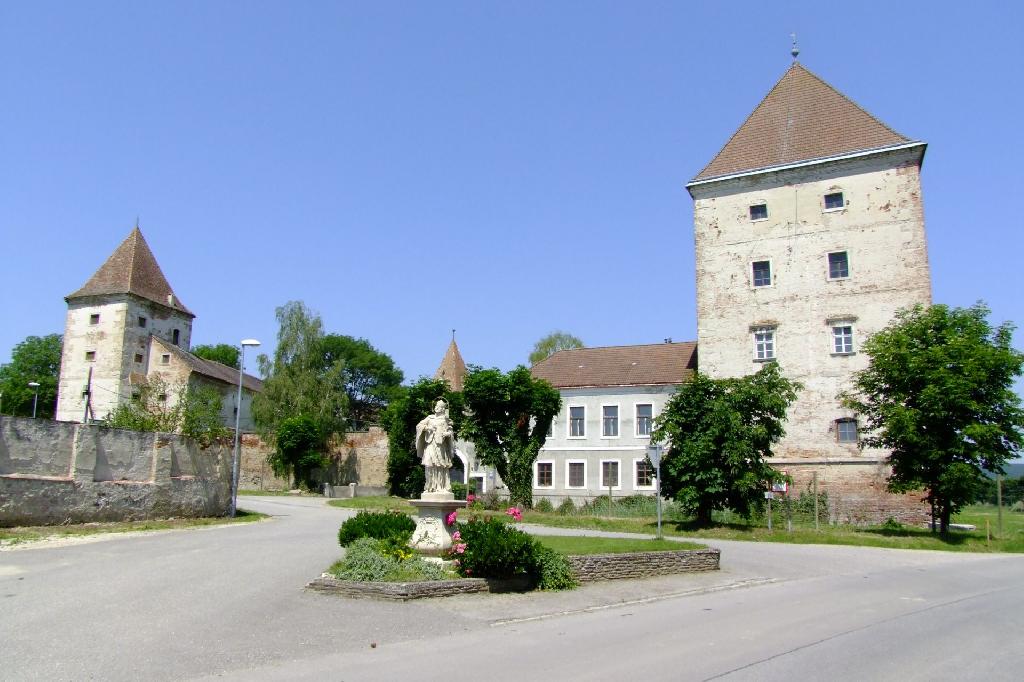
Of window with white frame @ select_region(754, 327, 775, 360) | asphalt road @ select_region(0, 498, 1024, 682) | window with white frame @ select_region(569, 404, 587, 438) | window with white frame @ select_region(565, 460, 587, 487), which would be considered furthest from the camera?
window with white frame @ select_region(569, 404, 587, 438)

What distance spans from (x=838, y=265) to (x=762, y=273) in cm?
353

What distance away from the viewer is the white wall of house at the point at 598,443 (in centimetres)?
4253

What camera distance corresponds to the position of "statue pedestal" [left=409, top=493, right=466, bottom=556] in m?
13.9

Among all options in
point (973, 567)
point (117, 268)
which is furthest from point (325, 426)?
point (973, 567)

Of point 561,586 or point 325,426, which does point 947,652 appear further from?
point 325,426

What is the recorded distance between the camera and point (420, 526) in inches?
559

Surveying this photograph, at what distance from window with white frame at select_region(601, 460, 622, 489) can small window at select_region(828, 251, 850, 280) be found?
49.5 feet

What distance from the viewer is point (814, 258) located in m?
37.3

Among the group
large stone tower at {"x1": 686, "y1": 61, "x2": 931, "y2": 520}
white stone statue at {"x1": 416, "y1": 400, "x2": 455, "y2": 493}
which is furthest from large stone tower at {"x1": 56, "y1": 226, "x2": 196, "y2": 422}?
white stone statue at {"x1": 416, "y1": 400, "x2": 455, "y2": 493}

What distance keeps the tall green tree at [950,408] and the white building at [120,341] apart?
45119 millimetres

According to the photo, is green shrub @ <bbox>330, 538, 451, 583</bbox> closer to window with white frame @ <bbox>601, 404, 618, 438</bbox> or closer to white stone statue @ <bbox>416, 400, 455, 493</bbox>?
white stone statue @ <bbox>416, 400, 455, 493</bbox>

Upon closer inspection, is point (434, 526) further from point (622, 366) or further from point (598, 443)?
point (622, 366)

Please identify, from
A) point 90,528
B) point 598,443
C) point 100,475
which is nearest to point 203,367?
point 598,443

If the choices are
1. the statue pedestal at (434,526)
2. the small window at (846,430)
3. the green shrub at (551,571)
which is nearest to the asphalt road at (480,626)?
the green shrub at (551,571)
